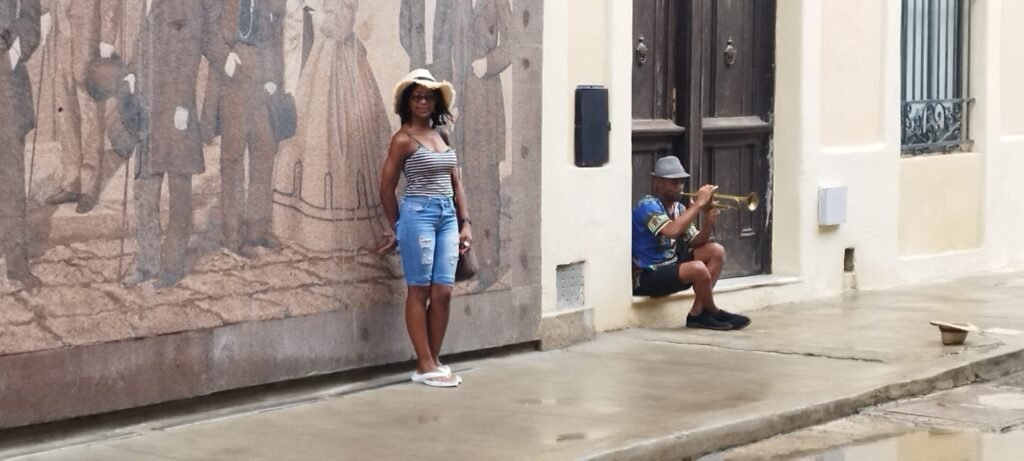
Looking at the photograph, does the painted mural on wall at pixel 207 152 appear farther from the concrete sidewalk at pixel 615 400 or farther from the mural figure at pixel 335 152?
the concrete sidewalk at pixel 615 400

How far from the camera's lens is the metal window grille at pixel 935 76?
1619 cm

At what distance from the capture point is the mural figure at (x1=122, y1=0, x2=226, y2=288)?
8.57 m

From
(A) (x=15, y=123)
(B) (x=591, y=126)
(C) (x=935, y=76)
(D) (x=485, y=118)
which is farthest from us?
(C) (x=935, y=76)

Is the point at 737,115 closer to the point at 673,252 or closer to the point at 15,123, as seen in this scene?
the point at 673,252

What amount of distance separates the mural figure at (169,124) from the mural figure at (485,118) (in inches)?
82.7

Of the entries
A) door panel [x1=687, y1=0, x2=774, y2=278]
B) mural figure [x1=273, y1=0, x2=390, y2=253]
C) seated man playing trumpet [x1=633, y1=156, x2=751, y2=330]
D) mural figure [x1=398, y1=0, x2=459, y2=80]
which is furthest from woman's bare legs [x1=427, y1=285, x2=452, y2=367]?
door panel [x1=687, y1=0, x2=774, y2=278]

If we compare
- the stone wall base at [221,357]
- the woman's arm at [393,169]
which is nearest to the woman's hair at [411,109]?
the woman's arm at [393,169]

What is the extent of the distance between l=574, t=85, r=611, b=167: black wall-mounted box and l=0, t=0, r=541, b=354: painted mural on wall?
1.07 metres

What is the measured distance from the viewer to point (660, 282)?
1233 cm

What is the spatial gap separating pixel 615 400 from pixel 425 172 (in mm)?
1596

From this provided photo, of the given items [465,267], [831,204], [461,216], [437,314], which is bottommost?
[437,314]

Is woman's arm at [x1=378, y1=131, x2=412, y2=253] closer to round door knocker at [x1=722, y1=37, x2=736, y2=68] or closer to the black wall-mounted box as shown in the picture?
the black wall-mounted box

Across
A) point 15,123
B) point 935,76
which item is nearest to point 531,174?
point 15,123

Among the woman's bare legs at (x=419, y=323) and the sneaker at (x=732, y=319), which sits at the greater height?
the woman's bare legs at (x=419, y=323)
